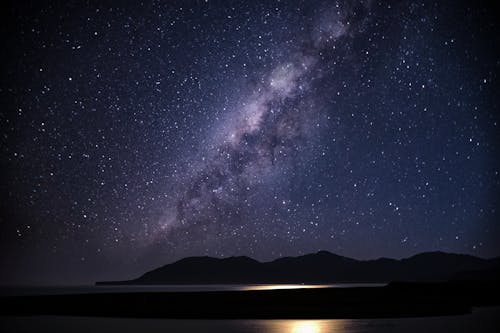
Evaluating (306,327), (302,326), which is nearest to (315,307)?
(302,326)

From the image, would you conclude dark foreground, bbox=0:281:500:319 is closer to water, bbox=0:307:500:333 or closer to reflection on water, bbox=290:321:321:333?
water, bbox=0:307:500:333

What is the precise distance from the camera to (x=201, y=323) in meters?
33.1

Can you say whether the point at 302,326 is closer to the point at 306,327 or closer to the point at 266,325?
the point at 306,327

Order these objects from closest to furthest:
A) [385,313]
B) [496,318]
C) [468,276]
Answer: [496,318]
[385,313]
[468,276]

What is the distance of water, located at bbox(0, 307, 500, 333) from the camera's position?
2783cm

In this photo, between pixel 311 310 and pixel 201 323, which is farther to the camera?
pixel 311 310

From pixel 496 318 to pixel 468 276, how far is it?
93072 millimetres

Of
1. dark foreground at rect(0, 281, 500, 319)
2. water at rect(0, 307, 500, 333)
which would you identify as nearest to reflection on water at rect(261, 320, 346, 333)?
water at rect(0, 307, 500, 333)

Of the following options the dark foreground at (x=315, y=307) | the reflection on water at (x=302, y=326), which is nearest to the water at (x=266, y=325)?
the reflection on water at (x=302, y=326)

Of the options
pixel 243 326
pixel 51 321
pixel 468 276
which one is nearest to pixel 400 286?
pixel 243 326

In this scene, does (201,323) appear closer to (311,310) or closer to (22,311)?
(311,310)

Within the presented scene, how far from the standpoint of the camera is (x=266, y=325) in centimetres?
3136

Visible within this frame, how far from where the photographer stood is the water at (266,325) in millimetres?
27825

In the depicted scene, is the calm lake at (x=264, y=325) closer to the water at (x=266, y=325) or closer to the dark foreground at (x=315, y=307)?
the water at (x=266, y=325)
